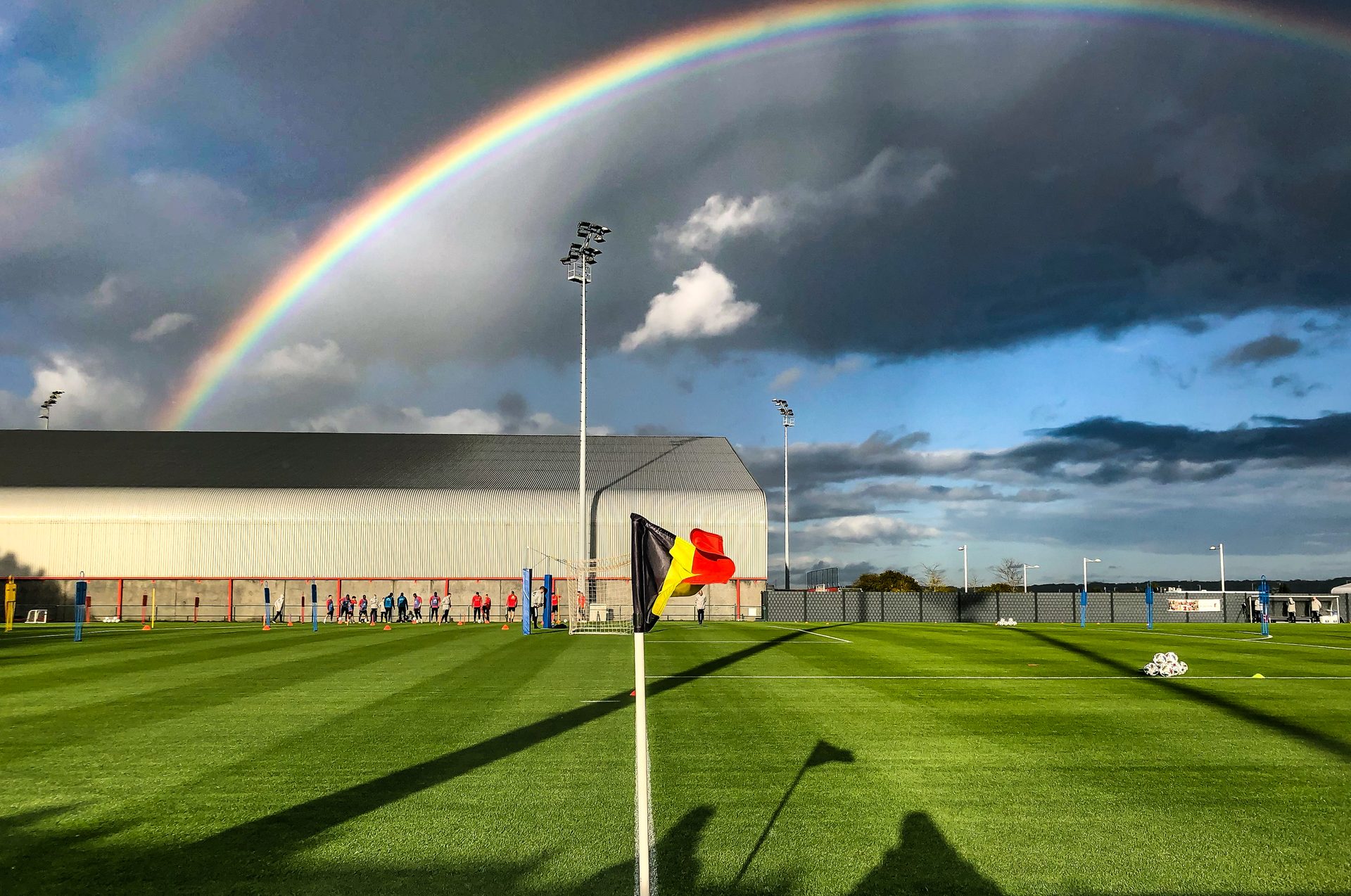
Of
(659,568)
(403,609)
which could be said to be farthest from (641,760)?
(403,609)

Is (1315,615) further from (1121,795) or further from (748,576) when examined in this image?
(1121,795)

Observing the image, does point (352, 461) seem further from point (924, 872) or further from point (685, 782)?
point (924, 872)

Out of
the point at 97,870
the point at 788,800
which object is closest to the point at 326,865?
the point at 97,870

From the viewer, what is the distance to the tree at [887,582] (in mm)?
79375

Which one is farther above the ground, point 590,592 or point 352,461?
point 352,461

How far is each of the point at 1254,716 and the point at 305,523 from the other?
5711cm

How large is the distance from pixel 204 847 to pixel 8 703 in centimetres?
990

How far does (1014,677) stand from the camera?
17.9 meters

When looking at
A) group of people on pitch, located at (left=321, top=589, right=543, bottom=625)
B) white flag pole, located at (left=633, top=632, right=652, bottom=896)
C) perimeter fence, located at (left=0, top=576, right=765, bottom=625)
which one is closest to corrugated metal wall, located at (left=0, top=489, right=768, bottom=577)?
perimeter fence, located at (left=0, top=576, right=765, bottom=625)

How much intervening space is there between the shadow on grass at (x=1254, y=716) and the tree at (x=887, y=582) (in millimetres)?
59532

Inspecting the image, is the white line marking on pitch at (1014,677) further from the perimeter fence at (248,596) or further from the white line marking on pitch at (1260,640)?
the perimeter fence at (248,596)

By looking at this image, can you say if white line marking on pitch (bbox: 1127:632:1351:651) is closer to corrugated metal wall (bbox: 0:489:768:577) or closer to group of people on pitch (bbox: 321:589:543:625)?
corrugated metal wall (bbox: 0:489:768:577)

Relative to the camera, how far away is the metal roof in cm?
6159

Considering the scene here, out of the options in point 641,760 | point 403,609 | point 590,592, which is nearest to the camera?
point 641,760
